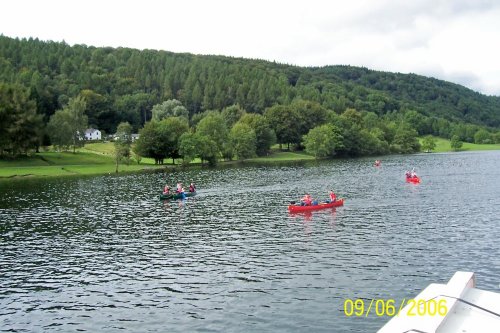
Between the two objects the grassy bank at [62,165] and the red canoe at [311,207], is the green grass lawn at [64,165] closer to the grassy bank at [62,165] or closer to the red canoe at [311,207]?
the grassy bank at [62,165]

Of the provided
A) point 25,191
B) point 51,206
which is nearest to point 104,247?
point 51,206

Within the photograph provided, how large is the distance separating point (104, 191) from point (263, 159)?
103728 millimetres

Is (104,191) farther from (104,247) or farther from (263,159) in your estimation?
(263,159)

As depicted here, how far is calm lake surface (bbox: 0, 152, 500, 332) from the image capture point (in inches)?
1113

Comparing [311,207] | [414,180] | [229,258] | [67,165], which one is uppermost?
[414,180]

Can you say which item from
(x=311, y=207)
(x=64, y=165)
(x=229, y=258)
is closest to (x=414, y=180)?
(x=311, y=207)

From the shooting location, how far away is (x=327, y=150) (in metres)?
199

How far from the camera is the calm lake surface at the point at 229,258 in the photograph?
2828 cm

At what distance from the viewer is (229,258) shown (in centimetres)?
4072

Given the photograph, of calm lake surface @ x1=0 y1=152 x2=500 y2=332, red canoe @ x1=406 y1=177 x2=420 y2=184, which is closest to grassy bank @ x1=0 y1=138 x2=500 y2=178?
calm lake surface @ x1=0 y1=152 x2=500 y2=332

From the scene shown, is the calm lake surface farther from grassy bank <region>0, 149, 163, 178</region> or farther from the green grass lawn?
the green grass lawn

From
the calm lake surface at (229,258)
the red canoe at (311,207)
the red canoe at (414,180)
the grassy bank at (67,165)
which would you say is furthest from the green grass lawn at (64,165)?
the red canoe at (311,207)

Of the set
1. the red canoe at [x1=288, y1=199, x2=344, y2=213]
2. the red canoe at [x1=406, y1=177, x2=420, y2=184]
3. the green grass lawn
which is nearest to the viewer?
the red canoe at [x1=288, y1=199, x2=344, y2=213]

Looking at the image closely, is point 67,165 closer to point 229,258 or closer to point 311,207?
point 311,207
